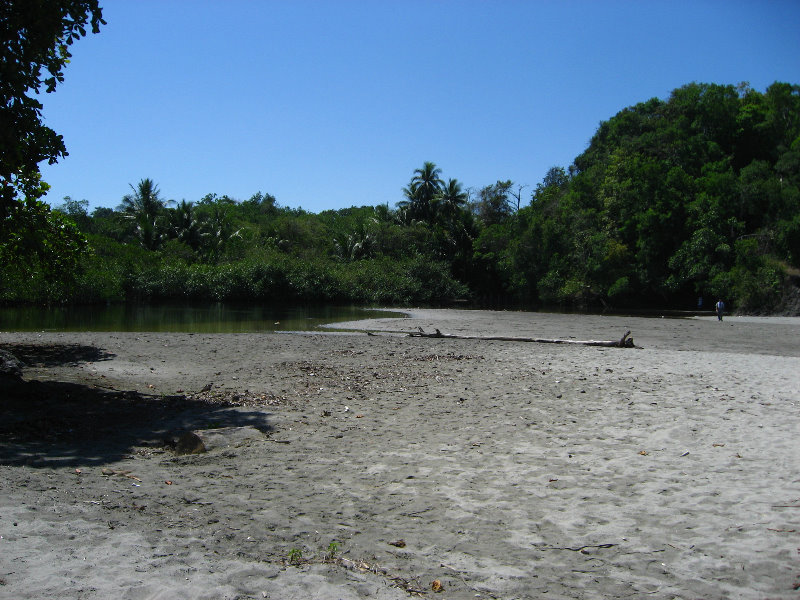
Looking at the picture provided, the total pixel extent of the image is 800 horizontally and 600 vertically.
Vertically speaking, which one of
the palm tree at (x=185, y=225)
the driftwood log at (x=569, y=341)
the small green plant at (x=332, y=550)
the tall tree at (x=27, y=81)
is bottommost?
the small green plant at (x=332, y=550)

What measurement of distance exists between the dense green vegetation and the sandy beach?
1323 inches

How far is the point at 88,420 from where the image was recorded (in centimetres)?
812

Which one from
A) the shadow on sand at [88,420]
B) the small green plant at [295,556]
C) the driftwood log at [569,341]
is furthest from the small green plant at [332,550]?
the driftwood log at [569,341]

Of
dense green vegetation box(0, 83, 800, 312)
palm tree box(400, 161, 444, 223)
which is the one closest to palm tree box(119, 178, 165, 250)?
dense green vegetation box(0, 83, 800, 312)

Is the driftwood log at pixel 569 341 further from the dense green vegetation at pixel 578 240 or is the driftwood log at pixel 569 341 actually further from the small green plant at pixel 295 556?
the dense green vegetation at pixel 578 240

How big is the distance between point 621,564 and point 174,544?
3235 mm

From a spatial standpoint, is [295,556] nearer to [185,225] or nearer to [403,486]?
[403,486]

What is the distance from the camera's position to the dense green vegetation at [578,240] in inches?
1810

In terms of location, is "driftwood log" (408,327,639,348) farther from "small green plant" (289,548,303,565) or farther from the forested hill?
the forested hill

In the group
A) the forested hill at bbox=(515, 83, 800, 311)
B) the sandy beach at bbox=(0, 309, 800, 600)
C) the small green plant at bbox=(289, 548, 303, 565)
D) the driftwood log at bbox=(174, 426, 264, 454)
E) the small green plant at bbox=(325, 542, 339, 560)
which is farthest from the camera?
the forested hill at bbox=(515, 83, 800, 311)

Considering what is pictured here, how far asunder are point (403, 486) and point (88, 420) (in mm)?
4838

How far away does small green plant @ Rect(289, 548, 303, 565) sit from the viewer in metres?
4.13

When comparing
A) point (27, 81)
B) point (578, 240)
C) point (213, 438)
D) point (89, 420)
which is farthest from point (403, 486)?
point (578, 240)

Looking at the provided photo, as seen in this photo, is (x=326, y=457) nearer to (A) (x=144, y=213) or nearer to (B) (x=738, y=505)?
(B) (x=738, y=505)
